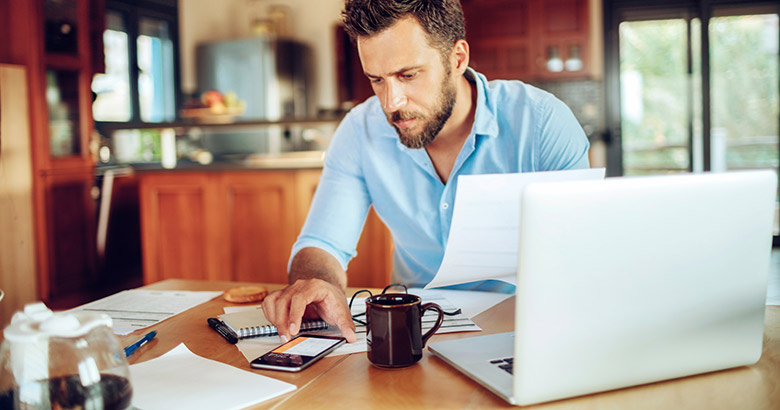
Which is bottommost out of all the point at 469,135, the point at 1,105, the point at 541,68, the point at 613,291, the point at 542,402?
the point at 542,402

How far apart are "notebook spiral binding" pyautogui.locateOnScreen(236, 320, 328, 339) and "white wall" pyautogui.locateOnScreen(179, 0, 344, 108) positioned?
229 inches

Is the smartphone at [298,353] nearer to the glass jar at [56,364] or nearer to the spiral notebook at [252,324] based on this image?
the spiral notebook at [252,324]

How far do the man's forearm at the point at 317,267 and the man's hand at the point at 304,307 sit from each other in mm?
207

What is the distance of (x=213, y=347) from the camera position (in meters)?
1.06

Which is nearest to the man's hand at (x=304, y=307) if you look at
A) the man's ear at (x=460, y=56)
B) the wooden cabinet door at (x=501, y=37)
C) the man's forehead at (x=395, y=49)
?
the man's forehead at (x=395, y=49)

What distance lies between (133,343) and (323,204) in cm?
59

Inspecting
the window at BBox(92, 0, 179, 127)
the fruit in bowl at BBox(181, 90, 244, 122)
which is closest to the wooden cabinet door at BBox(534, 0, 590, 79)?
the fruit in bowl at BBox(181, 90, 244, 122)

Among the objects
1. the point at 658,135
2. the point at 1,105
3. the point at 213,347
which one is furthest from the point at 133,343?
the point at 658,135

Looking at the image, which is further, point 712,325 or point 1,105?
point 1,105

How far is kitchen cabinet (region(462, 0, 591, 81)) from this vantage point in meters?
6.04

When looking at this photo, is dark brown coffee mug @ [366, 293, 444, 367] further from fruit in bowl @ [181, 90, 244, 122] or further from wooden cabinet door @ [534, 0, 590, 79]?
wooden cabinet door @ [534, 0, 590, 79]

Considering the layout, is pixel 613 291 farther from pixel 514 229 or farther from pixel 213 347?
pixel 213 347

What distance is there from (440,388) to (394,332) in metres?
0.11

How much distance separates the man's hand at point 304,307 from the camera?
1.07 metres
